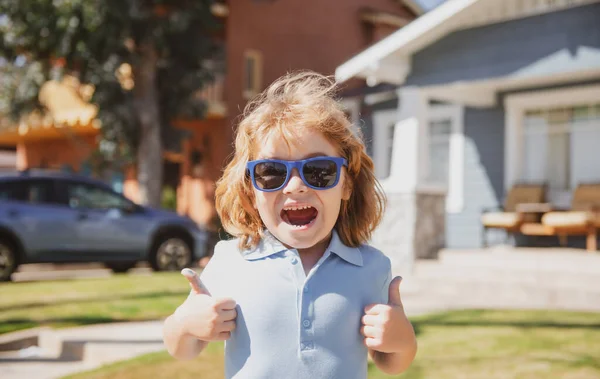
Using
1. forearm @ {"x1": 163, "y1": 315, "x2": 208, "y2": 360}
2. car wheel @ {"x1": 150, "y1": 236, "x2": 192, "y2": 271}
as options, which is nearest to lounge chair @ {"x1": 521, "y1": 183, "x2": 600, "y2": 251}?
car wheel @ {"x1": 150, "y1": 236, "x2": 192, "y2": 271}

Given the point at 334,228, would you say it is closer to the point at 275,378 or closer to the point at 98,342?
the point at 275,378

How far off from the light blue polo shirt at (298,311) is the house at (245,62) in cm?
1410

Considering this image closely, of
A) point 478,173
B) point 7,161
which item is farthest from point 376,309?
point 7,161

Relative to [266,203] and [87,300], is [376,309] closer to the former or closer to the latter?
[266,203]

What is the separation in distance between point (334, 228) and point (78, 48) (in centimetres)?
1269

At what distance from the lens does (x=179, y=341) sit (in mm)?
1958

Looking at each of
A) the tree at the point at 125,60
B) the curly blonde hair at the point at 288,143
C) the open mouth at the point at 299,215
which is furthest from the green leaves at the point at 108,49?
the open mouth at the point at 299,215

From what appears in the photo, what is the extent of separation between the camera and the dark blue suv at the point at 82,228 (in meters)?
10.4

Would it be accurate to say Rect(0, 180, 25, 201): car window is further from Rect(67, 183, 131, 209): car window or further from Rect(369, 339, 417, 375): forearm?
Rect(369, 339, 417, 375): forearm

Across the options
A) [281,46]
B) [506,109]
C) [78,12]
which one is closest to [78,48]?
[78,12]

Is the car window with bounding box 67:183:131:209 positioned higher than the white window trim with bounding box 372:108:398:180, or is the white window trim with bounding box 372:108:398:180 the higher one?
the white window trim with bounding box 372:108:398:180

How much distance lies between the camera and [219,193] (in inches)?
88.7

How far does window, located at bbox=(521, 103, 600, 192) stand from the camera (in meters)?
10.9

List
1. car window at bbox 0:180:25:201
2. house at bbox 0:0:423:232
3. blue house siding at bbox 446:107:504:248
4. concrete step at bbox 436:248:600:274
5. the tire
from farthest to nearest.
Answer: house at bbox 0:0:423:232
blue house siding at bbox 446:107:504:248
the tire
car window at bbox 0:180:25:201
concrete step at bbox 436:248:600:274
